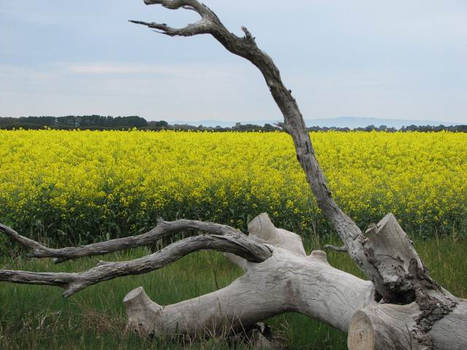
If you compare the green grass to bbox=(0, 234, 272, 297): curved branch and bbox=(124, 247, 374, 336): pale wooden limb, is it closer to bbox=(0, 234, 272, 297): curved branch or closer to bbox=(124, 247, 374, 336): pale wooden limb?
bbox=(124, 247, 374, 336): pale wooden limb

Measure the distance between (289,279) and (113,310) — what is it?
1.53m

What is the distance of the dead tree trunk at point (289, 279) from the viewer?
11.0 ft

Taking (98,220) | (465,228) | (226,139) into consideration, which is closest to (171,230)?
(98,220)

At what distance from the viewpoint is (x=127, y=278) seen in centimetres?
573

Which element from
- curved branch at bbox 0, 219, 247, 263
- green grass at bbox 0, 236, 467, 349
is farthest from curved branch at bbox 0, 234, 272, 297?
green grass at bbox 0, 236, 467, 349

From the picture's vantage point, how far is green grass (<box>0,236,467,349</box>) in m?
4.18

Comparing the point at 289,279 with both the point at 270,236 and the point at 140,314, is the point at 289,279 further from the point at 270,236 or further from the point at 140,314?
the point at 140,314

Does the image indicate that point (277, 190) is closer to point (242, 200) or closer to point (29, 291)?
point (242, 200)

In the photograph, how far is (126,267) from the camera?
Answer: 159 inches

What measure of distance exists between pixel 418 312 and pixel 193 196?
549cm

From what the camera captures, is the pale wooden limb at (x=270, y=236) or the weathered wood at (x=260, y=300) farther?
the pale wooden limb at (x=270, y=236)

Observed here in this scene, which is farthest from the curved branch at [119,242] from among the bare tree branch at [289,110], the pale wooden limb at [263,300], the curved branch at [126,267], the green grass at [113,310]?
the bare tree branch at [289,110]

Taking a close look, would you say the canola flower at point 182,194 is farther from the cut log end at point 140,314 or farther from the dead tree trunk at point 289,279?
the dead tree trunk at point 289,279

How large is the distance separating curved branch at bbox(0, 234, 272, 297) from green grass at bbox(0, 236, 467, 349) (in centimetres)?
39
